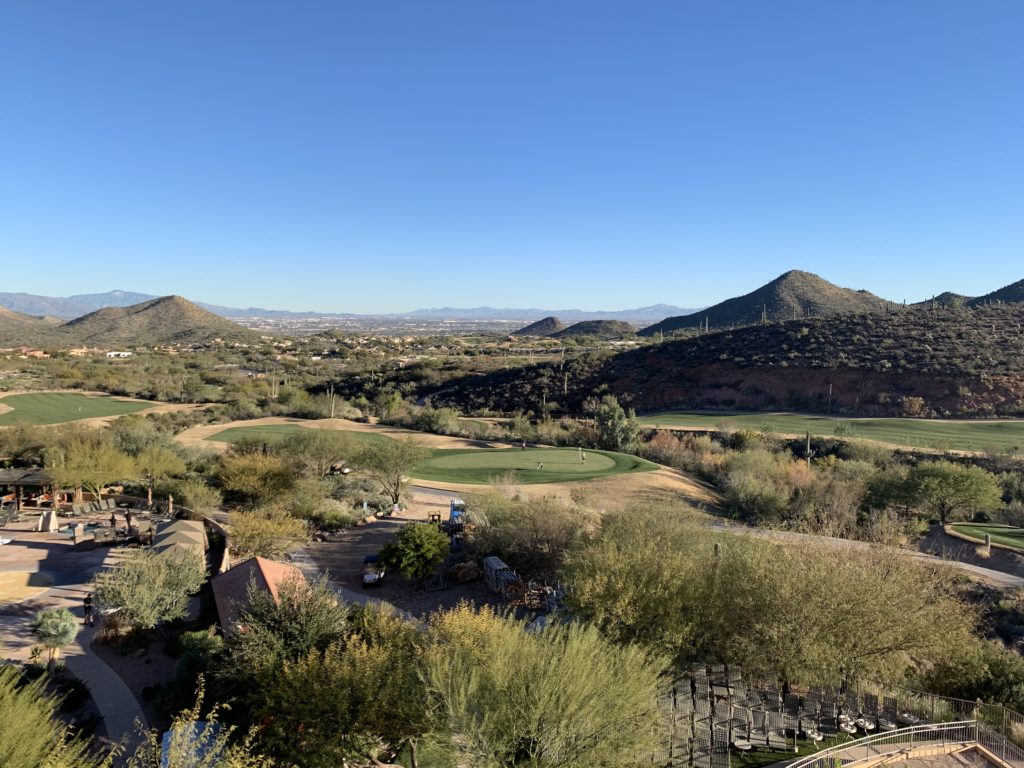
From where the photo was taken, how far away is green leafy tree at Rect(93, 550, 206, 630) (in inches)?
574

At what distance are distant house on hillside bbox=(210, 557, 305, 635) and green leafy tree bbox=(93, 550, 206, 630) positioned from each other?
2.17 ft

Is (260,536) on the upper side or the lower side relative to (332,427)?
upper

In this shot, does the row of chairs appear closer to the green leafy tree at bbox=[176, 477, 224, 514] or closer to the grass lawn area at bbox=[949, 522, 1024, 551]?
the green leafy tree at bbox=[176, 477, 224, 514]

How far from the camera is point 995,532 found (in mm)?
23609

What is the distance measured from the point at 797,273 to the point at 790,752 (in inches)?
4941

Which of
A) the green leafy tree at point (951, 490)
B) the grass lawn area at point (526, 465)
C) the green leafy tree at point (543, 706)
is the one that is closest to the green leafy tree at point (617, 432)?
the grass lawn area at point (526, 465)

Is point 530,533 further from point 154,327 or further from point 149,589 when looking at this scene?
point 154,327

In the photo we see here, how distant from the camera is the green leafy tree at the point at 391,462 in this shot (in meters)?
27.2

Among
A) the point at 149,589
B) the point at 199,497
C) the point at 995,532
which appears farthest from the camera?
the point at 199,497

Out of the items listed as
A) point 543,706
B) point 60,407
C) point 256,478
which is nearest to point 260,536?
point 256,478

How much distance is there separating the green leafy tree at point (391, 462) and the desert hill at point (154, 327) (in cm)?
11837

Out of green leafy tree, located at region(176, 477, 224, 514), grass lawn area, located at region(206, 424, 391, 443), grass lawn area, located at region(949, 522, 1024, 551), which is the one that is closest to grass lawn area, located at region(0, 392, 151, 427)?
grass lawn area, located at region(206, 424, 391, 443)

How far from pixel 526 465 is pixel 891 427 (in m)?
28.5

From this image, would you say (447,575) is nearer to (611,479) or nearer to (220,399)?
(611,479)
